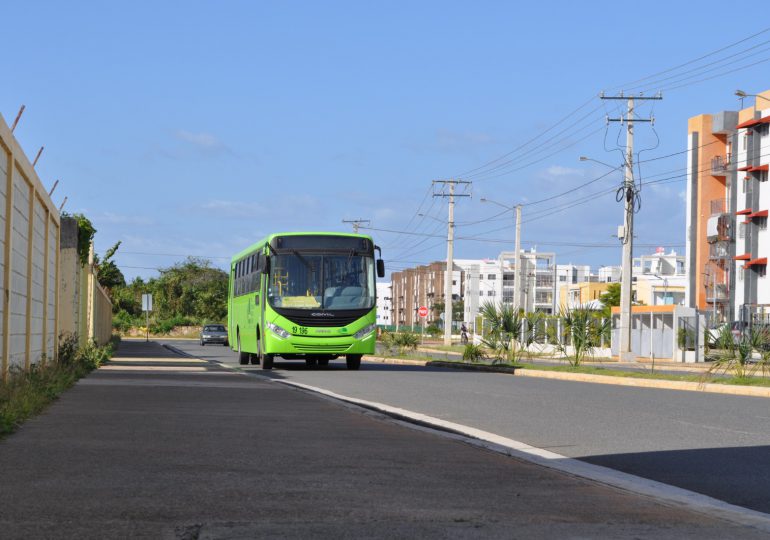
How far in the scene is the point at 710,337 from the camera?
27.1 metres

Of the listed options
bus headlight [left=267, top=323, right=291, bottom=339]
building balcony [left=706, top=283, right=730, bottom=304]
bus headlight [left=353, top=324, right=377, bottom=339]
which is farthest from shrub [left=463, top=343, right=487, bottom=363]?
building balcony [left=706, top=283, right=730, bottom=304]

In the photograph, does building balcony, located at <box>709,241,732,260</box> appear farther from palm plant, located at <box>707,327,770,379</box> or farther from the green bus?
palm plant, located at <box>707,327,770,379</box>

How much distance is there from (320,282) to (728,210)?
227 feet

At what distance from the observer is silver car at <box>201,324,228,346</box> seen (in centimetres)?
7206

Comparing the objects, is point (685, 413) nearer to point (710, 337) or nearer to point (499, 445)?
point (499, 445)

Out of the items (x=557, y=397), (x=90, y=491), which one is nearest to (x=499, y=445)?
(x=90, y=491)

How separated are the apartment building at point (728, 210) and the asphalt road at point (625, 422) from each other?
61875 millimetres

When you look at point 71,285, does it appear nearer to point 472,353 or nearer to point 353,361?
point 353,361

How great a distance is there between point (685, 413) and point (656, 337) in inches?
1507

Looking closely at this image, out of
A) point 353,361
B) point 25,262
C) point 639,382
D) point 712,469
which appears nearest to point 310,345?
point 353,361

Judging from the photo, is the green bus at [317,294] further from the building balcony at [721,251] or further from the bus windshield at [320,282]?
the building balcony at [721,251]

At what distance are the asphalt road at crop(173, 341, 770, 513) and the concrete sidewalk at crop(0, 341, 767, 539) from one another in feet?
3.68

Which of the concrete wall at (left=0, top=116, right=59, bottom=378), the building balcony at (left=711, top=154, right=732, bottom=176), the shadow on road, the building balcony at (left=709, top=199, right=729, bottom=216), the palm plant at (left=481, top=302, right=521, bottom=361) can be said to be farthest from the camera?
the building balcony at (left=709, top=199, right=729, bottom=216)

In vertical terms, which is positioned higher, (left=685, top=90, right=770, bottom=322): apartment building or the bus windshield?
(left=685, top=90, right=770, bottom=322): apartment building
